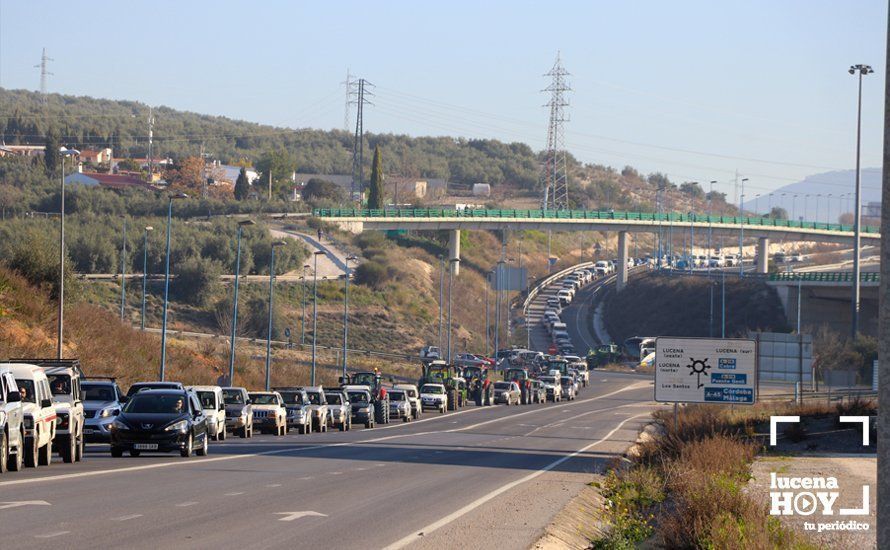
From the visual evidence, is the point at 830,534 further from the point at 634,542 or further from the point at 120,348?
the point at 120,348

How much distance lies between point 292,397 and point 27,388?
2338cm

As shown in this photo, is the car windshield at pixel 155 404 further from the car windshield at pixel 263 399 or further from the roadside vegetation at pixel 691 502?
the car windshield at pixel 263 399

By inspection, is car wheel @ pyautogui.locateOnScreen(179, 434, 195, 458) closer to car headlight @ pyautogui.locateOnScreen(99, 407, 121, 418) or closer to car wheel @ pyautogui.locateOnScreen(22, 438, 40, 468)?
car wheel @ pyautogui.locateOnScreen(22, 438, 40, 468)

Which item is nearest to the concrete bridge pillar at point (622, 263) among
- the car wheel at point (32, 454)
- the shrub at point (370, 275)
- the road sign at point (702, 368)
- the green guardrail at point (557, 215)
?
the green guardrail at point (557, 215)

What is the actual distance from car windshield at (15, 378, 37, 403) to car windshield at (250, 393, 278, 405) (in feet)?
66.2

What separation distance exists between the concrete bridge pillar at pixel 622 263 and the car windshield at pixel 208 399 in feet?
373

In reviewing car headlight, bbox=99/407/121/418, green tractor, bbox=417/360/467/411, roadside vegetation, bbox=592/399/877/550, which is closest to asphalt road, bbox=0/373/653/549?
car headlight, bbox=99/407/121/418

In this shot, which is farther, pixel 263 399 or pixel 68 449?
pixel 263 399

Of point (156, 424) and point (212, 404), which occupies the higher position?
point (156, 424)

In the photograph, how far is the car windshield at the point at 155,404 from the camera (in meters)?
30.2

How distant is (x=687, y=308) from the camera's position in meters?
134

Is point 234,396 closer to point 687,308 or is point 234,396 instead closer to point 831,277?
point 831,277

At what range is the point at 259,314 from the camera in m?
103

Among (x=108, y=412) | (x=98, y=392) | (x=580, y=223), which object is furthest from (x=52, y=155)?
(x=108, y=412)
